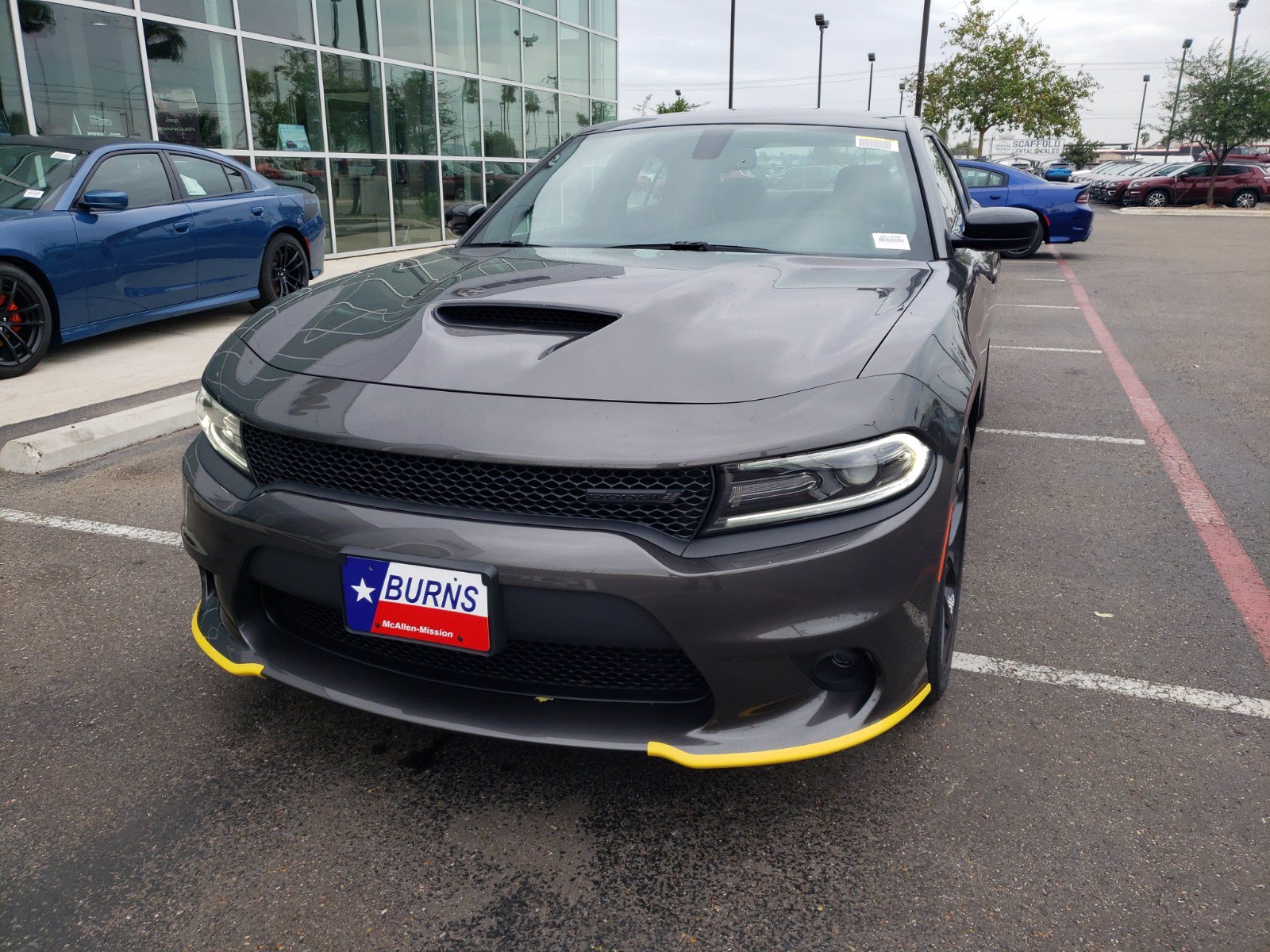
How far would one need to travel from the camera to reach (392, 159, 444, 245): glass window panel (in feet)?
44.3

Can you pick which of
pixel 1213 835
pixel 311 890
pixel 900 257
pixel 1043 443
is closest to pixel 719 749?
pixel 311 890

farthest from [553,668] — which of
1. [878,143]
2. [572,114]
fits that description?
[572,114]

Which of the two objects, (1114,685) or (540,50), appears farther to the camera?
(540,50)

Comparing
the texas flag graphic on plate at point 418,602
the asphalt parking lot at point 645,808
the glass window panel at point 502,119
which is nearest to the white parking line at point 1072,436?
the asphalt parking lot at point 645,808

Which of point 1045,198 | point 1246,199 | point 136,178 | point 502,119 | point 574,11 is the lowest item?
point 1246,199

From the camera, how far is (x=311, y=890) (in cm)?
182

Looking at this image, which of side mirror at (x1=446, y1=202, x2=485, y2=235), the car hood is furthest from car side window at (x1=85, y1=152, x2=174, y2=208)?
the car hood

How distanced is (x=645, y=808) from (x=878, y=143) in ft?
7.45

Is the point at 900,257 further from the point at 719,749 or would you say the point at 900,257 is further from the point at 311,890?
the point at 311,890

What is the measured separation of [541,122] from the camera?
16797mm

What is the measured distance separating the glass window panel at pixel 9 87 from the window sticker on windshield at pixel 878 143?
8.25 m

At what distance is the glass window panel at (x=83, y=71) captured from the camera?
874 centimetres

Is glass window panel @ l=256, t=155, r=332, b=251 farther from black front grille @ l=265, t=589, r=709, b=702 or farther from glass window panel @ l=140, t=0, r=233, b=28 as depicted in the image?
black front grille @ l=265, t=589, r=709, b=702

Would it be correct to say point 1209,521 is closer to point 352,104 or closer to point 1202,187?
point 352,104
